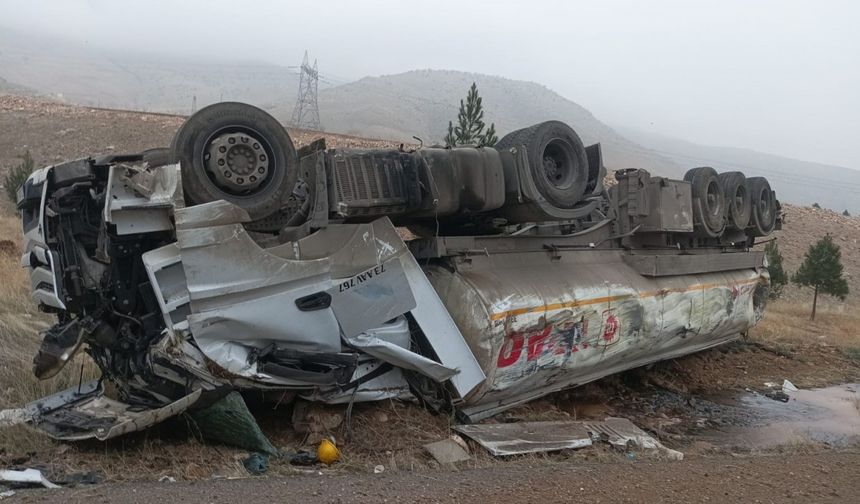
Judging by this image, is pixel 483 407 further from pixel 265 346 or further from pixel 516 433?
pixel 265 346

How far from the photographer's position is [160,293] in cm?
424

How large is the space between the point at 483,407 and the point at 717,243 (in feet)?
17.9

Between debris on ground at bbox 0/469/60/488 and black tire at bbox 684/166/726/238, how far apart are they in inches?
300

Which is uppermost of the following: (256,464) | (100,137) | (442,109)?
(442,109)

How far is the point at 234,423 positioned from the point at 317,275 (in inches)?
44.3

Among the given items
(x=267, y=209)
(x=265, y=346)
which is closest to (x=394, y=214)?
(x=267, y=209)

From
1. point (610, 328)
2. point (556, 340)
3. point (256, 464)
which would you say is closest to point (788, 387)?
point (610, 328)

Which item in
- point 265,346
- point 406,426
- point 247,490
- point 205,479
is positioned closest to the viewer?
point 247,490

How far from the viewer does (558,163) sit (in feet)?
21.4

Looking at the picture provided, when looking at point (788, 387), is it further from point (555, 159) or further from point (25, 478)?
point (25, 478)

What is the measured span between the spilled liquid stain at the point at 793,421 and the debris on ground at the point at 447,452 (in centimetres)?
285

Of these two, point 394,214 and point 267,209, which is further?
point 394,214

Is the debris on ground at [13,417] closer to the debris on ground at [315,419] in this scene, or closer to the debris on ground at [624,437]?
the debris on ground at [315,419]

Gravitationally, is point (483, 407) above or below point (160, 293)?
below
